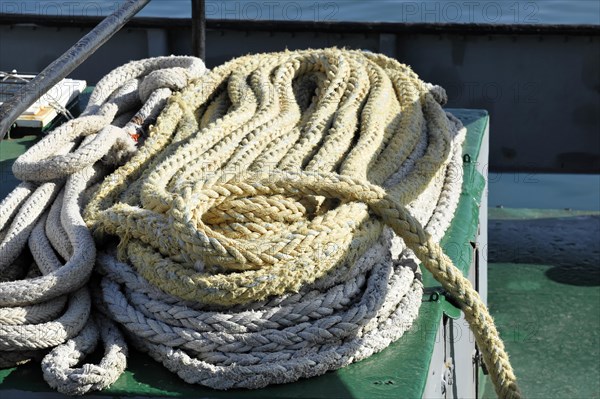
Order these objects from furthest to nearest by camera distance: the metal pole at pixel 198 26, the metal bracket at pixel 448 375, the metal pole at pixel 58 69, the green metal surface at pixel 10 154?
the metal pole at pixel 198 26 < the green metal surface at pixel 10 154 < the metal bracket at pixel 448 375 < the metal pole at pixel 58 69

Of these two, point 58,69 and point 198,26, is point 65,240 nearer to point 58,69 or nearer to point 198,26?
point 58,69

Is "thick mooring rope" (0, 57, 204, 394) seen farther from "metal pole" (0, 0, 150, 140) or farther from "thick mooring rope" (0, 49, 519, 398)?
"metal pole" (0, 0, 150, 140)

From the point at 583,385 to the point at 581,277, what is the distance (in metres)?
1.03

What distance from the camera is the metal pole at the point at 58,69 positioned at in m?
2.12

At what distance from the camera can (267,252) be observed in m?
2.26

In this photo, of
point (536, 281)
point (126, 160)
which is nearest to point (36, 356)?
point (126, 160)

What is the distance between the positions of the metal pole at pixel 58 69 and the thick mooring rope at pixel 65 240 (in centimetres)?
35

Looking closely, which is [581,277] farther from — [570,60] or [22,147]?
[22,147]

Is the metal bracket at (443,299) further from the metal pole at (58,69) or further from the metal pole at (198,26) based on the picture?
the metal pole at (198,26)

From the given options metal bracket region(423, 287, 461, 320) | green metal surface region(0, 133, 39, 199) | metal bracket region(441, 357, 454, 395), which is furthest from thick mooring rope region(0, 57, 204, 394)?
metal bracket region(441, 357, 454, 395)

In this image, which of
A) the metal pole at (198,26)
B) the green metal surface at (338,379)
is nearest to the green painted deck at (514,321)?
the green metal surface at (338,379)

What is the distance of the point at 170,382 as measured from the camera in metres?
2.24

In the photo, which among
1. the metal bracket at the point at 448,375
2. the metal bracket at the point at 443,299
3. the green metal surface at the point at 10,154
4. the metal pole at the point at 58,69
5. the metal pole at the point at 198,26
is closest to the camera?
the metal pole at the point at 58,69

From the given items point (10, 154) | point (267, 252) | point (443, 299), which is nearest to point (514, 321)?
point (443, 299)
